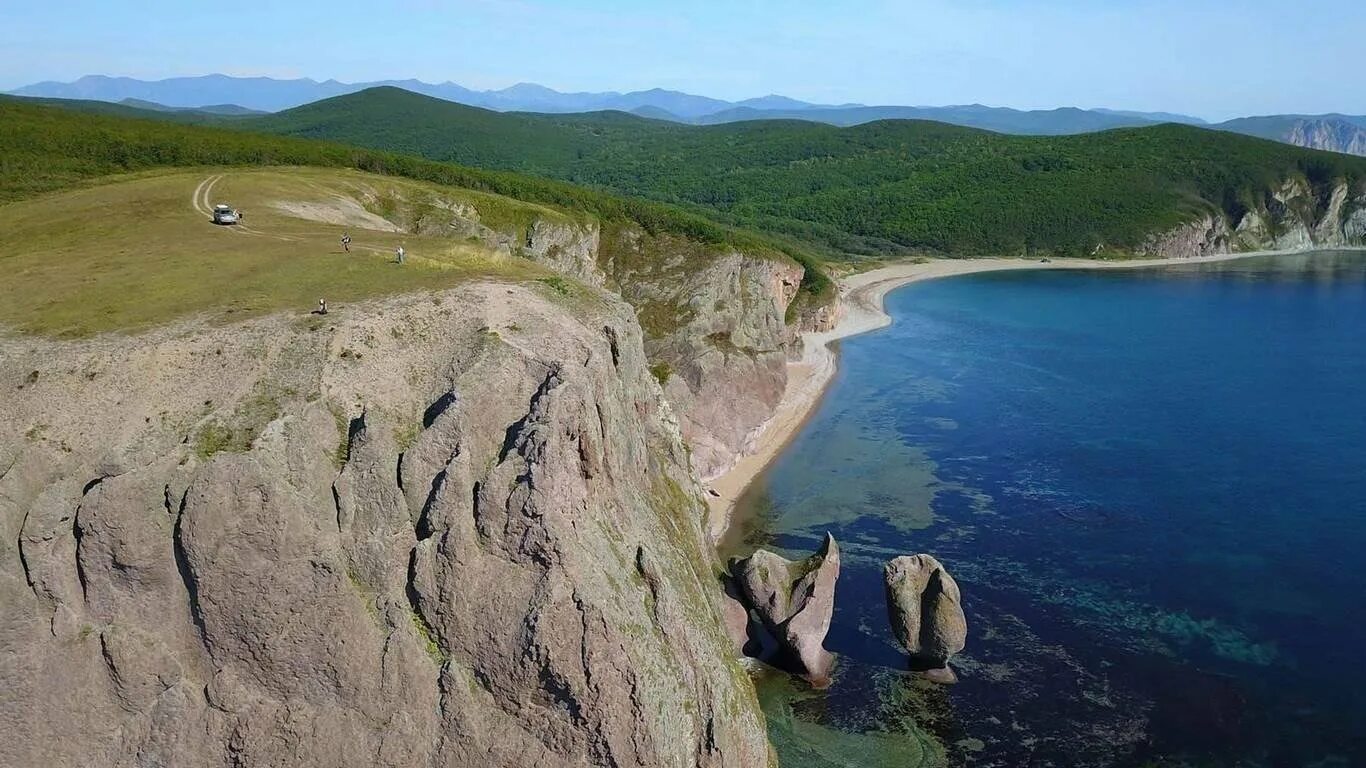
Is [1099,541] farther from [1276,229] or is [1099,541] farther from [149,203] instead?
[1276,229]

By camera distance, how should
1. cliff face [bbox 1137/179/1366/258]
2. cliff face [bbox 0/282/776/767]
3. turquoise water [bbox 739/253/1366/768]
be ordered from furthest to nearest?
cliff face [bbox 1137/179/1366/258], turquoise water [bbox 739/253/1366/768], cliff face [bbox 0/282/776/767]

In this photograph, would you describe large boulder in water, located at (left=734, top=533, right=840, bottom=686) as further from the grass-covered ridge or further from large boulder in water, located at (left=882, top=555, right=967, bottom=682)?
the grass-covered ridge

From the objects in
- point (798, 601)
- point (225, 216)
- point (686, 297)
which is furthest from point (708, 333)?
point (225, 216)

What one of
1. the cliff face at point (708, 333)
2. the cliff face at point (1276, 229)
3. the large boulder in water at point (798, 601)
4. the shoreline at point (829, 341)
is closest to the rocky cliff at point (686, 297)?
the cliff face at point (708, 333)

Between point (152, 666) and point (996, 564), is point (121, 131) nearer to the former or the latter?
point (152, 666)

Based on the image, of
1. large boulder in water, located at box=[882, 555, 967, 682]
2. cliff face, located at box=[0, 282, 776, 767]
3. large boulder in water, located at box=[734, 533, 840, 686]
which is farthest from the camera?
large boulder in water, located at box=[734, 533, 840, 686]

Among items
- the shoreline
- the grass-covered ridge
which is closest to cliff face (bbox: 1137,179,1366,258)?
the shoreline

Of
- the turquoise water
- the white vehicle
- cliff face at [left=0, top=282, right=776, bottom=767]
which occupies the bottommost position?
the turquoise water
